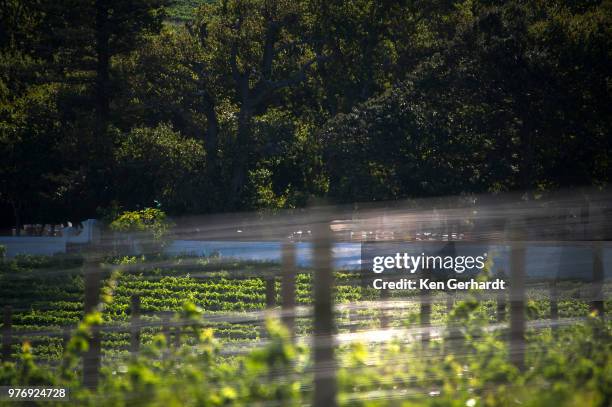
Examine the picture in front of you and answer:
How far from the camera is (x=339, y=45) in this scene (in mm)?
32469

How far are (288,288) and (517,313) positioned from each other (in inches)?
44.0

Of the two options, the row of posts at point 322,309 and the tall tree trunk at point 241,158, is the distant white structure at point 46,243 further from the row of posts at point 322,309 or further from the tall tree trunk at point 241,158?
the row of posts at point 322,309

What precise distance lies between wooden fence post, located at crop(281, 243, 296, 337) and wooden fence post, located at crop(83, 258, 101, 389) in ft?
3.28

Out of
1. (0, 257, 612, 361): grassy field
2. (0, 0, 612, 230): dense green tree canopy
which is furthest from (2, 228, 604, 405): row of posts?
(0, 0, 612, 230): dense green tree canopy

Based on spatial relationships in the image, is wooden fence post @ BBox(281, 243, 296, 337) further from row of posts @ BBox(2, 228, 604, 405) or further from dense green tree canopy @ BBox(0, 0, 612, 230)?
dense green tree canopy @ BBox(0, 0, 612, 230)

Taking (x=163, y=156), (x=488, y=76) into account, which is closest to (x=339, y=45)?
(x=163, y=156)

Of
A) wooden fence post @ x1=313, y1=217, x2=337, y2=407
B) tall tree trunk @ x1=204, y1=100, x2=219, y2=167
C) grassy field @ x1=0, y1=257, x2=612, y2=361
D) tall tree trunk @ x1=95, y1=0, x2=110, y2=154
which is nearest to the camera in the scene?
wooden fence post @ x1=313, y1=217, x2=337, y2=407

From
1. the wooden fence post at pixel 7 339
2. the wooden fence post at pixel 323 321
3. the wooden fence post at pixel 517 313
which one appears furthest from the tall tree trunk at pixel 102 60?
the wooden fence post at pixel 323 321

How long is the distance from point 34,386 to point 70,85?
29.5m

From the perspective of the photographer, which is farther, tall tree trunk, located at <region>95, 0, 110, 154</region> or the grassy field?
tall tree trunk, located at <region>95, 0, 110, 154</region>

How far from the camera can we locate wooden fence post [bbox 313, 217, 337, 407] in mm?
3475

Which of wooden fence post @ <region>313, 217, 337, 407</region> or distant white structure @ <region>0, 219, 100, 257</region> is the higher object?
distant white structure @ <region>0, 219, 100, 257</region>

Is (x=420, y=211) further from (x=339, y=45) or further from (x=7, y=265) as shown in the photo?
(x=339, y=45)

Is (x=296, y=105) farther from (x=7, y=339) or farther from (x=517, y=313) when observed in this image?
(x=517, y=313)
